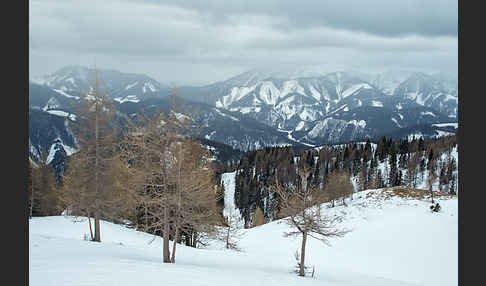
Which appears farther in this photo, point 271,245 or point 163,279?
point 271,245

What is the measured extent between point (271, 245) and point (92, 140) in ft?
90.7

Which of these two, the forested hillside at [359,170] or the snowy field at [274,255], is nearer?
the snowy field at [274,255]

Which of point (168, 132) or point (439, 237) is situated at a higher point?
point (168, 132)

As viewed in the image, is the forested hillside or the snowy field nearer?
the snowy field

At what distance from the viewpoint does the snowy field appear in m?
12.6

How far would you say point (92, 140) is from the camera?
71.0 feet

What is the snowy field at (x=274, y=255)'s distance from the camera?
12.6m

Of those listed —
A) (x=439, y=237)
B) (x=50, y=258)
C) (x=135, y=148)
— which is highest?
(x=135, y=148)

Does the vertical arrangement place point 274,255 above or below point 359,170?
below

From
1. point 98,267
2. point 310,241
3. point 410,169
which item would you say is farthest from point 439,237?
point 410,169

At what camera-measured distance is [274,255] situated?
31.9m

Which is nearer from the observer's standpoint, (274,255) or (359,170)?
(274,255)

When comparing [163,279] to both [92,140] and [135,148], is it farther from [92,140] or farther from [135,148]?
[92,140]

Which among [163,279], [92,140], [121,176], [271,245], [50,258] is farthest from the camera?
[271,245]
